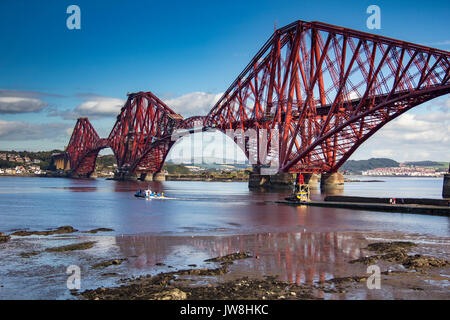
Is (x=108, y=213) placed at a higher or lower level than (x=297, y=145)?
lower

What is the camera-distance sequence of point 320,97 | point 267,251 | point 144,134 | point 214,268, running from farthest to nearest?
1. point 144,134
2. point 320,97
3. point 267,251
4. point 214,268

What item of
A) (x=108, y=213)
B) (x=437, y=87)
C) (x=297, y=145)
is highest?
(x=437, y=87)

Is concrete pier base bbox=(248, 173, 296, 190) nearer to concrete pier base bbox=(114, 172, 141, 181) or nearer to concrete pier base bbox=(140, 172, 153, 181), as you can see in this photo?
concrete pier base bbox=(140, 172, 153, 181)

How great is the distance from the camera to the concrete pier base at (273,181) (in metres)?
83.1

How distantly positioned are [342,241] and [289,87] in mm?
48591

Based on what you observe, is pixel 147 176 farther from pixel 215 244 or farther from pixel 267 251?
pixel 267 251

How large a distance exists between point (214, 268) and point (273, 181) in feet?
223

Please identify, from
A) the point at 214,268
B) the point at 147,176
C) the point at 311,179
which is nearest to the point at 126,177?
the point at 147,176

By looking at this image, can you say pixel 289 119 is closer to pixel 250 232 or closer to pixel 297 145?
pixel 297 145

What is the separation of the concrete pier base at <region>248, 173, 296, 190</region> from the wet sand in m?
54.2

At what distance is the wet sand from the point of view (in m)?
15.3

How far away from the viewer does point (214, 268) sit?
19094 millimetres
